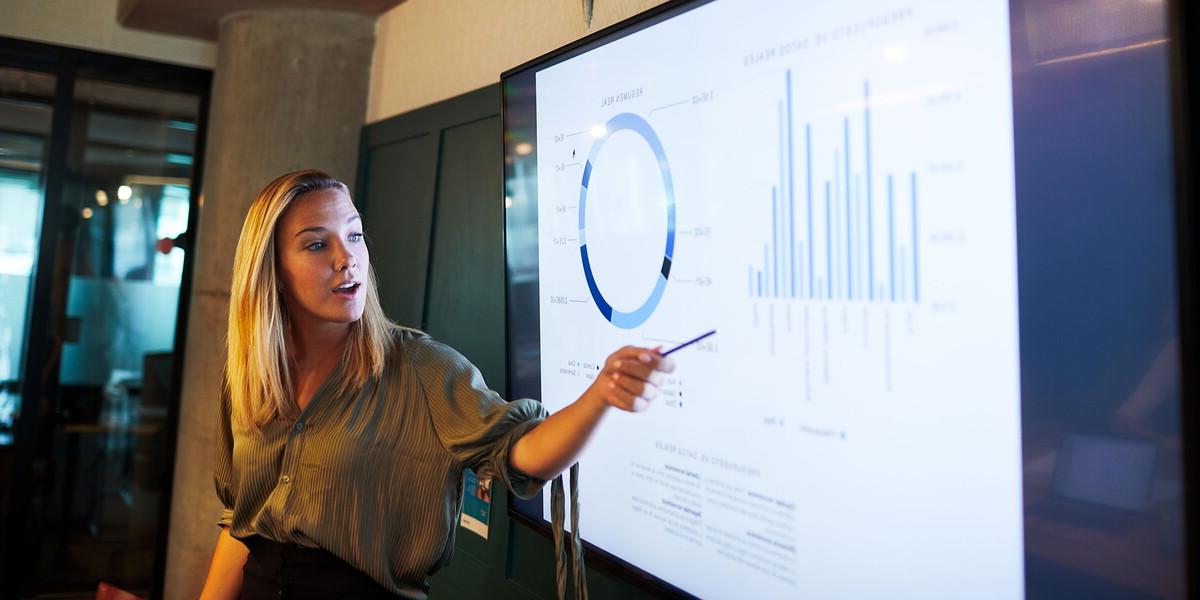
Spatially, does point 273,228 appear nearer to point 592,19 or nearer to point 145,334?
point 592,19

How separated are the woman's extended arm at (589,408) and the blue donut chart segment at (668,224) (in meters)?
0.27

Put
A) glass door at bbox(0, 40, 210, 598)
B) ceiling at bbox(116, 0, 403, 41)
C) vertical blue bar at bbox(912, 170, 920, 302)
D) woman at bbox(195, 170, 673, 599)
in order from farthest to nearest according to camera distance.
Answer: glass door at bbox(0, 40, 210, 598) < ceiling at bbox(116, 0, 403, 41) < woman at bbox(195, 170, 673, 599) < vertical blue bar at bbox(912, 170, 920, 302)

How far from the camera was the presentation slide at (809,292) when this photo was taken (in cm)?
107

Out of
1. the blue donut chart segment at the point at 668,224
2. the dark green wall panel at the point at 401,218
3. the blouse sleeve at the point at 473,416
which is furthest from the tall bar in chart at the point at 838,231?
the dark green wall panel at the point at 401,218

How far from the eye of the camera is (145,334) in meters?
3.71

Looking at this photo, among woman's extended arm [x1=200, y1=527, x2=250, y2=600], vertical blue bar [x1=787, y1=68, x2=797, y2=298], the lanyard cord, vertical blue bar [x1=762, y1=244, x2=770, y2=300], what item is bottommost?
woman's extended arm [x1=200, y1=527, x2=250, y2=600]

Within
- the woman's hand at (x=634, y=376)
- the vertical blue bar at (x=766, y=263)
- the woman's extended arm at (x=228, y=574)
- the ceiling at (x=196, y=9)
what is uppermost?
the ceiling at (x=196, y=9)

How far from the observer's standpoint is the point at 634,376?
3.98 ft

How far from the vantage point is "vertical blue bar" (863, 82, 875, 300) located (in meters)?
1.18

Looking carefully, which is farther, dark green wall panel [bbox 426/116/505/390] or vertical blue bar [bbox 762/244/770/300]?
dark green wall panel [bbox 426/116/505/390]

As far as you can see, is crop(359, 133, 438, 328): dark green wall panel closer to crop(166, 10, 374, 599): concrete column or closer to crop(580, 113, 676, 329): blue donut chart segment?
crop(166, 10, 374, 599): concrete column

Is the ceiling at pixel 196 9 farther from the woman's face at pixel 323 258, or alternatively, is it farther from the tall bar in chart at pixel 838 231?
the tall bar in chart at pixel 838 231

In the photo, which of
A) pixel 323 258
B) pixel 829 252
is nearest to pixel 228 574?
pixel 323 258

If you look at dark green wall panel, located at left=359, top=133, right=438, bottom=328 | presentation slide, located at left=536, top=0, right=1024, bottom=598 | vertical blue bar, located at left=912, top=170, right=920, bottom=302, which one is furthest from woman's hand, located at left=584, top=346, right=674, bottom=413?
dark green wall panel, located at left=359, top=133, right=438, bottom=328
